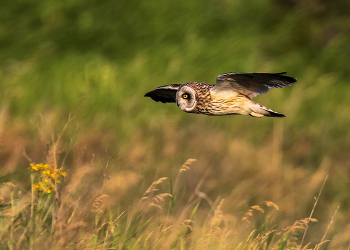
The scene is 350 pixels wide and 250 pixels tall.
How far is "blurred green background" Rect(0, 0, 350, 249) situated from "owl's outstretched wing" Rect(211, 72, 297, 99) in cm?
233

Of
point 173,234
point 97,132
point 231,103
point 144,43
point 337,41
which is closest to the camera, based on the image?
point 231,103

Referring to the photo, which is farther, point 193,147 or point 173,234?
point 193,147

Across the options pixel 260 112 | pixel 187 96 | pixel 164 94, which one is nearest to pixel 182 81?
pixel 164 94

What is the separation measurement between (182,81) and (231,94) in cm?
442

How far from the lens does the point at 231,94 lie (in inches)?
72.2

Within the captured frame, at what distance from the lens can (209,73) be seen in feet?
22.1

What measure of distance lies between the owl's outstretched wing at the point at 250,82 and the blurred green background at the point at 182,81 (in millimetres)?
2334

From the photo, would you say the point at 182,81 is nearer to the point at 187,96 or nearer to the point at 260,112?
the point at 187,96

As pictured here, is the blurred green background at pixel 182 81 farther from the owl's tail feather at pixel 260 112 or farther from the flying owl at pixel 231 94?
the owl's tail feather at pixel 260 112

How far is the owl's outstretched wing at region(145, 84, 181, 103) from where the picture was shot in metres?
2.08

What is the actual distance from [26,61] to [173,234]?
5.65m

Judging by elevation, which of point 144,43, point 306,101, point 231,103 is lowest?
point 231,103

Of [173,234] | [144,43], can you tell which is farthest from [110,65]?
[173,234]

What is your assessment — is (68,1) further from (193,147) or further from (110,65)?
(193,147)
